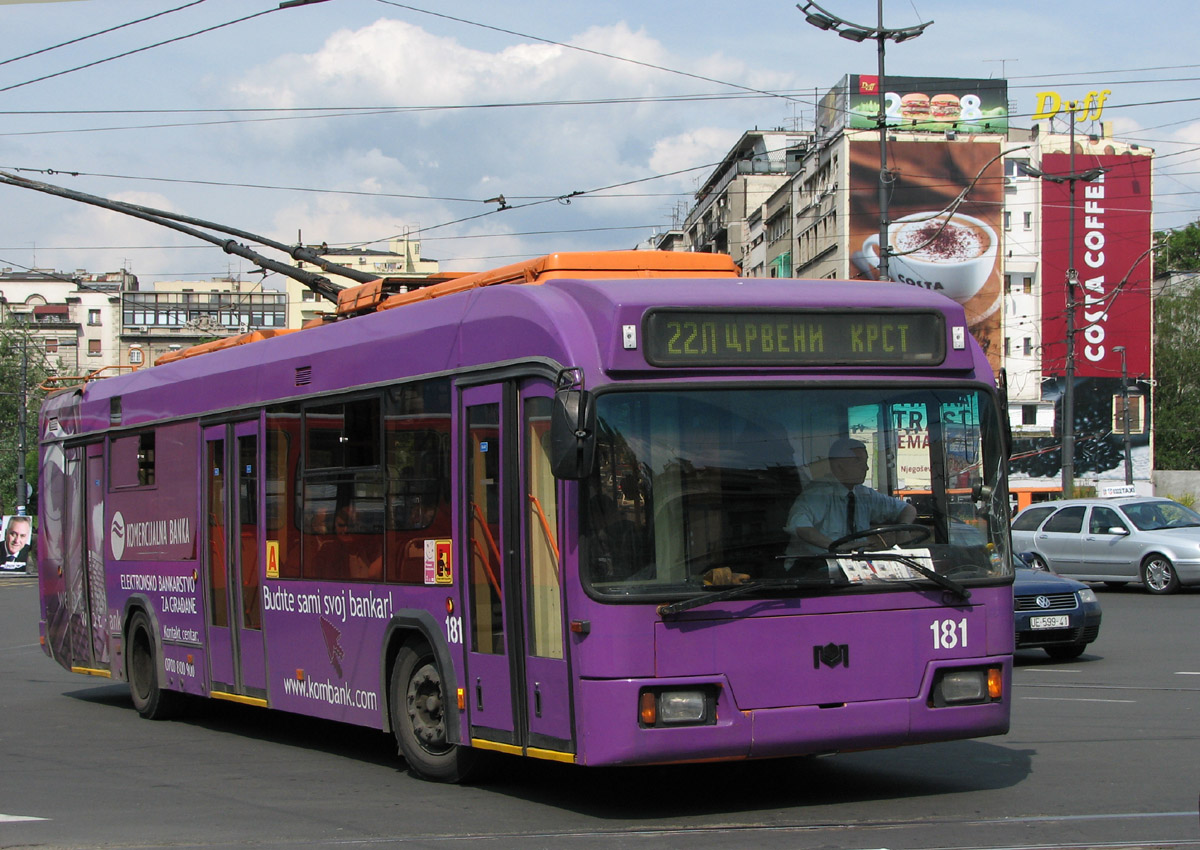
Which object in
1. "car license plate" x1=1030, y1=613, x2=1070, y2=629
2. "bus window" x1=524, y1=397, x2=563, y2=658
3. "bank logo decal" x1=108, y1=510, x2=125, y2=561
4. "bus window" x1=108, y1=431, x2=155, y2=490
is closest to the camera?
"bus window" x1=524, y1=397, x2=563, y2=658

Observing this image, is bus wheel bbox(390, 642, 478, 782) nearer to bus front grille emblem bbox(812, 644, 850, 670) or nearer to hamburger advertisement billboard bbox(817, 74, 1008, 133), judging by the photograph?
bus front grille emblem bbox(812, 644, 850, 670)

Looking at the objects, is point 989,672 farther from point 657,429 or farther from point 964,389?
point 657,429

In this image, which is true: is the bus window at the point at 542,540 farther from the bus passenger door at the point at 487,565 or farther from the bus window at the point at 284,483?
the bus window at the point at 284,483

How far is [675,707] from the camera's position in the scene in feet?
24.0

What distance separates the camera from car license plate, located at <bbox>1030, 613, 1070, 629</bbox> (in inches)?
631

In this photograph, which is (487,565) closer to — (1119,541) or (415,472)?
(415,472)

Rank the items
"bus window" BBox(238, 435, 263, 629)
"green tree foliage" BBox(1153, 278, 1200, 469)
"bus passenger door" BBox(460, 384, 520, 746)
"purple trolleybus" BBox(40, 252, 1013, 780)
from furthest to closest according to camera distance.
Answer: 1. "green tree foliage" BBox(1153, 278, 1200, 469)
2. "bus window" BBox(238, 435, 263, 629)
3. "bus passenger door" BBox(460, 384, 520, 746)
4. "purple trolleybus" BBox(40, 252, 1013, 780)

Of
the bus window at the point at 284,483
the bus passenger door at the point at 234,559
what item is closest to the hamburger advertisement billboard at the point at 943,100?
the bus passenger door at the point at 234,559

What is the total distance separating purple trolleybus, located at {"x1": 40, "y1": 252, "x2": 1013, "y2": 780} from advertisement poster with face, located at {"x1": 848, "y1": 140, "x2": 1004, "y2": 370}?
69421 mm

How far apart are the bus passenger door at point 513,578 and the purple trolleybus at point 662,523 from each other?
18 millimetres

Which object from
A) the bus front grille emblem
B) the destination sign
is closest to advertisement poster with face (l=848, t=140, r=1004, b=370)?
the destination sign

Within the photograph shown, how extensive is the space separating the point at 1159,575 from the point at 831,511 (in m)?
20.3

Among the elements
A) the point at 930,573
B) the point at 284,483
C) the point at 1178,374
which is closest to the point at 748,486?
the point at 930,573

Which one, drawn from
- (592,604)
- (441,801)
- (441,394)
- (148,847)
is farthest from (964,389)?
(148,847)
